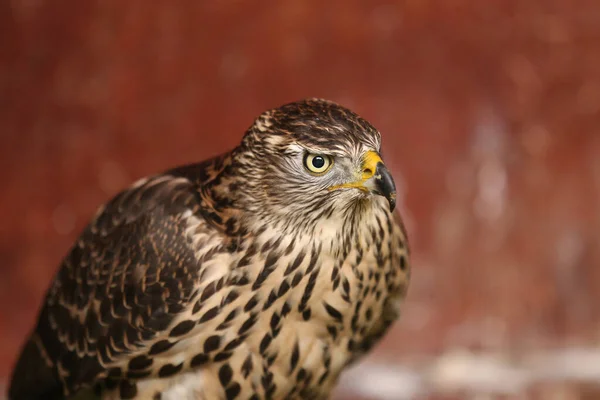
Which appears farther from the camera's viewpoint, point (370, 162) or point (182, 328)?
point (182, 328)

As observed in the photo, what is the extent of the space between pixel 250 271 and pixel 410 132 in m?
2.44

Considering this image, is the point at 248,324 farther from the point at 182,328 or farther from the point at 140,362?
the point at 140,362

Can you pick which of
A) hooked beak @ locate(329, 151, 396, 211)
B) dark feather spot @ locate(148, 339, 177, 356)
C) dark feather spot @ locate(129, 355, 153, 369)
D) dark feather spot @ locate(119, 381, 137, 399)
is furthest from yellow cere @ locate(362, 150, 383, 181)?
dark feather spot @ locate(119, 381, 137, 399)

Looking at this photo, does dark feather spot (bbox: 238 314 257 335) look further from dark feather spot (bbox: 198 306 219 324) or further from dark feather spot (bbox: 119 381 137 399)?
dark feather spot (bbox: 119 381 137 399)

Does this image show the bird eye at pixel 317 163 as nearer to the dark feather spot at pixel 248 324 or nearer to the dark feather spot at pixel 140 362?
the dark feather spot at pixel 248 324

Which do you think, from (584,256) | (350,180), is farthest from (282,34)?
(350,180)

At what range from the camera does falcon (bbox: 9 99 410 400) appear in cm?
246

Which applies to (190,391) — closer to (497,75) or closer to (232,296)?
(232,296)

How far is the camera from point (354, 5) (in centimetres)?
464

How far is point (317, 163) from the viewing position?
2418 millimetres

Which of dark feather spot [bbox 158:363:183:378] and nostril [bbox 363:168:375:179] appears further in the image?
dark feather spot [bbox 158:363:183:378]

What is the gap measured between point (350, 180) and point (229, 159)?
1.41ft

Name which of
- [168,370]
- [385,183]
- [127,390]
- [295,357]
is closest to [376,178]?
[385,183]

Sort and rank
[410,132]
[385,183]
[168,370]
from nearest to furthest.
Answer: [385,183]
[168,370]
[410,132]
